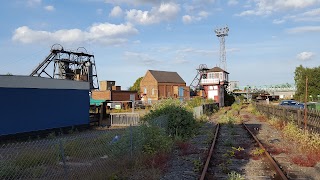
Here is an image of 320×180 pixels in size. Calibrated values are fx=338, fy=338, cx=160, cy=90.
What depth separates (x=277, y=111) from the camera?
2642 centimetres

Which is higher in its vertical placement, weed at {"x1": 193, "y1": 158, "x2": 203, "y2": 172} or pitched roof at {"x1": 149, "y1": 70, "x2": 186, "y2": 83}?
pitched roof at {"x1": 149, "y1": 70, "x2": 186, "y2": 83}

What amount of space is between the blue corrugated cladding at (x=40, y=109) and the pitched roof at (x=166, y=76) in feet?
192

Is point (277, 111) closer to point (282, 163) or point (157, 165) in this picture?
point (282, 163)

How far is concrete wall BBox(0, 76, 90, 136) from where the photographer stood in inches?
778

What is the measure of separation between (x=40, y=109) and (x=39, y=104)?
1.09 feet

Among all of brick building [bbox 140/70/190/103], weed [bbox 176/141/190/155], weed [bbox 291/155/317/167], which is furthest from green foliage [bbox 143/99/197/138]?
brick building [bbox 140/70/190/103]

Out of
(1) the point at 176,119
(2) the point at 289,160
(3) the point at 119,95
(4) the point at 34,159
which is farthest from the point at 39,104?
(3) the point at 119,95

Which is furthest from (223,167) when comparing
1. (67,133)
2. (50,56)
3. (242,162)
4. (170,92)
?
(170,92)

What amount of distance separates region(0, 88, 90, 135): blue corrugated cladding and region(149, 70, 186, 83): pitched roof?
58.7 m

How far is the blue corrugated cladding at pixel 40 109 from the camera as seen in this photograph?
19.7 meters

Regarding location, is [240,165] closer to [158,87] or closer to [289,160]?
[289,160]

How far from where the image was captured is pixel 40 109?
2202 centimetres

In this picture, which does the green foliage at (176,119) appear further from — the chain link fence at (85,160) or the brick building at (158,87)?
the brick building at (158,87)

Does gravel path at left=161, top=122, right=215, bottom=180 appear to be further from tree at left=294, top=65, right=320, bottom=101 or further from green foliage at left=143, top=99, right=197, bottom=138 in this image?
tree at left=294, top=65, right=320, bottom=101
